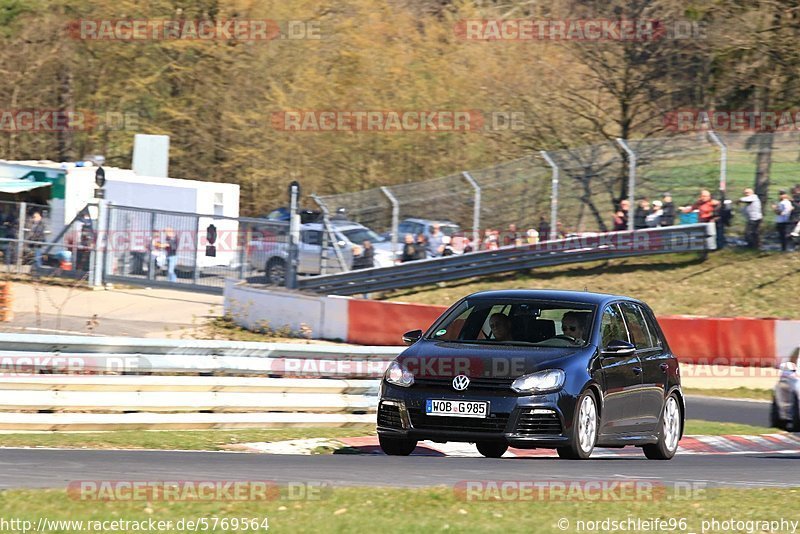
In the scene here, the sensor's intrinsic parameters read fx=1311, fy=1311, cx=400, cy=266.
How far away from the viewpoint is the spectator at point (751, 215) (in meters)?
Result: 28.3

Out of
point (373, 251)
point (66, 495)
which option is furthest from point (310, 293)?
point (66, 495)

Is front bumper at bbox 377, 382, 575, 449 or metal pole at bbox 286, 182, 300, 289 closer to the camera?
front bumper at bbox 377, 382, 575, 449

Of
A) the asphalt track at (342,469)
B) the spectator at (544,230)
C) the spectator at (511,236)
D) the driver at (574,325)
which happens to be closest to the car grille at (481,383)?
the asphalt track at (342,469)

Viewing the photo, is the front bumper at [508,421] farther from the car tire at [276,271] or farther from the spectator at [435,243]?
the spectator at [435,243]

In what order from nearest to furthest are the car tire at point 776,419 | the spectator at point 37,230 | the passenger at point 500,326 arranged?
1. the passenger at point 500,326
2. the car tire at point 776,419
3. the spectator at point 37,230

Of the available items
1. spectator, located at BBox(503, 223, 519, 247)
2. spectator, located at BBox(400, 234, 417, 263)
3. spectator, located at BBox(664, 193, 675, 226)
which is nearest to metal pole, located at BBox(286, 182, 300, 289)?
spectator, located at BBox(400, 234, 417, 263)

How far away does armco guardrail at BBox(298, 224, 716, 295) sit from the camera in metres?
29.6

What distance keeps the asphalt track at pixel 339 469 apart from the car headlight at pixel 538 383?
0.59 meters

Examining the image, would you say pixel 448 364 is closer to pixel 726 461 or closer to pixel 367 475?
pixel 367 475

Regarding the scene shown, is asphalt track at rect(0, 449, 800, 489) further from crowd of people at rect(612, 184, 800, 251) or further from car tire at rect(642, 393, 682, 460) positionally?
crowd of people at rect(612, 184, 800, 251)

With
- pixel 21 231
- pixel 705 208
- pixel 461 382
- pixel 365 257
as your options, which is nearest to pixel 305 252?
pixel 365 257

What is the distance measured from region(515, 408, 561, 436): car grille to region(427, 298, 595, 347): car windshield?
0.83m

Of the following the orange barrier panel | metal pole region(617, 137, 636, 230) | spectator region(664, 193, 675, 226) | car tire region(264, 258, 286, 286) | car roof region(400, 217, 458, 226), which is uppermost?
metal pole region(617, 137, 636, 230)

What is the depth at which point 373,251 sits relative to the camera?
31062 millimetres
